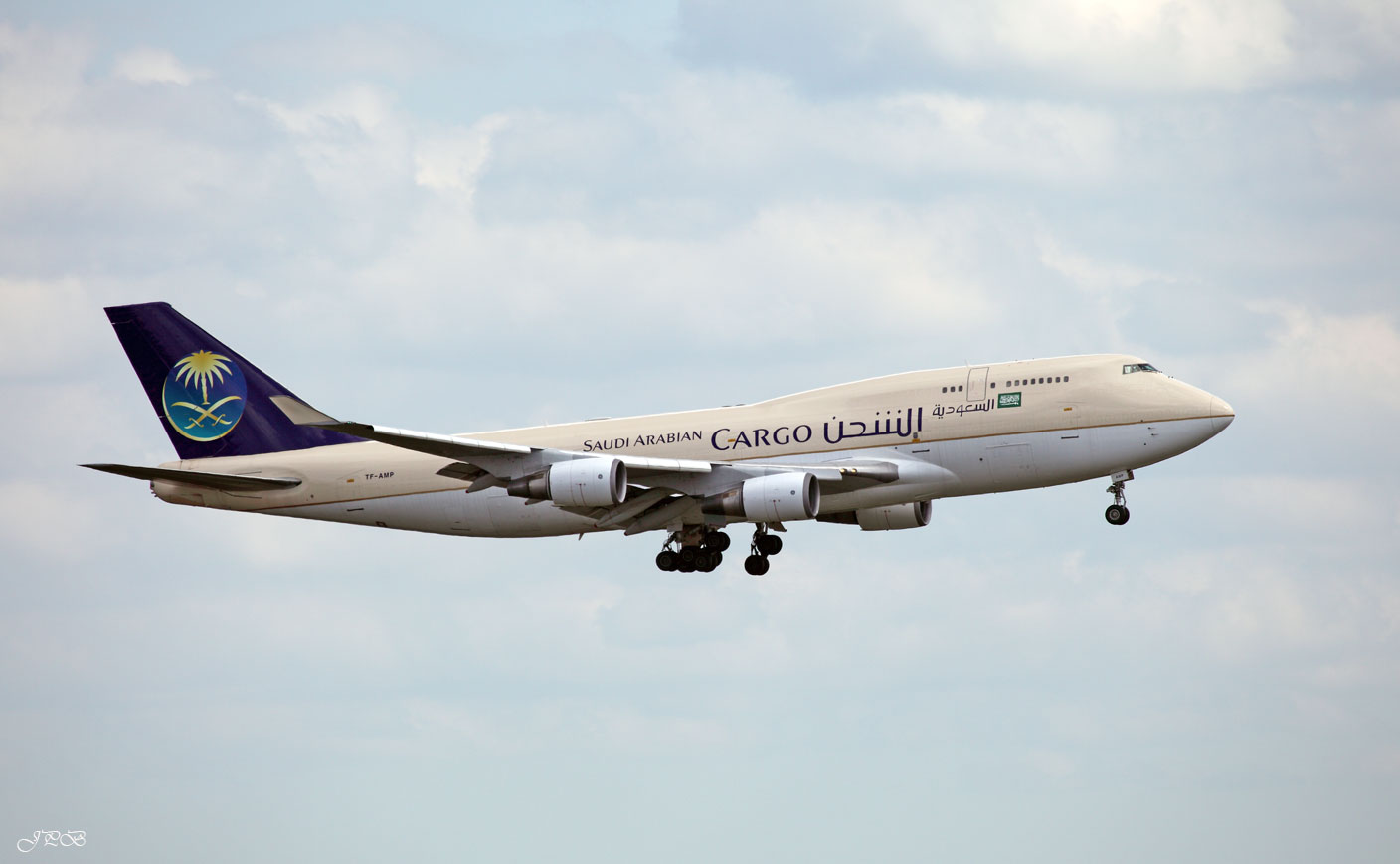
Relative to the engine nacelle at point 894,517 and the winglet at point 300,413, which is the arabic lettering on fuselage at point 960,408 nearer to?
the engine nacelle at point 894,517

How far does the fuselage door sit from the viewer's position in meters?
56.3

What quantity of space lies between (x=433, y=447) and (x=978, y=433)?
16720mm

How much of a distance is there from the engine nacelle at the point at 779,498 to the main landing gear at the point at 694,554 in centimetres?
547

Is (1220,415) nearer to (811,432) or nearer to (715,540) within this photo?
(811,432)

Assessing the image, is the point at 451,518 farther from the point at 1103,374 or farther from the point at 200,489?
the point at 1103,374

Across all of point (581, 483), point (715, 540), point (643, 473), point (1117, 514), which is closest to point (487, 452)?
point (581, 483)

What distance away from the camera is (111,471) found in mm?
58688

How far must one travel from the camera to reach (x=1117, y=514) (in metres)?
57.2

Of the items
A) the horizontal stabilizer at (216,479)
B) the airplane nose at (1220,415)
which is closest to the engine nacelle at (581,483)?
the horizontal stabilizer at (216,479)

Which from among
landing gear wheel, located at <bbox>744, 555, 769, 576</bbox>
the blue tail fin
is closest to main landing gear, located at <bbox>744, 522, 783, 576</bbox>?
landing gear wheel, located at <bbox>744, 555, 769, 576</bbox>

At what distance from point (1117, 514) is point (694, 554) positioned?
46.5ft

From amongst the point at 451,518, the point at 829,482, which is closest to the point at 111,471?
the point at 451,518

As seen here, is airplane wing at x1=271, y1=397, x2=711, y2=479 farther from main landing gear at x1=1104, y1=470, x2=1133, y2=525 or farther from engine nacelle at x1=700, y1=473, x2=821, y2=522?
main landing gear at x1=1104, y1=470, x2=1133, y2=525

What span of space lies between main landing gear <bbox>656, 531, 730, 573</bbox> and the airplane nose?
1679 cm
